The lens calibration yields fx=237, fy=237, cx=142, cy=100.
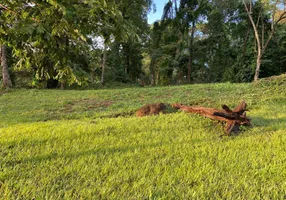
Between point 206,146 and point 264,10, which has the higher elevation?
point 264,10

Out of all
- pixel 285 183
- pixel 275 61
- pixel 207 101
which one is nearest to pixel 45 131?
pixel 285 183

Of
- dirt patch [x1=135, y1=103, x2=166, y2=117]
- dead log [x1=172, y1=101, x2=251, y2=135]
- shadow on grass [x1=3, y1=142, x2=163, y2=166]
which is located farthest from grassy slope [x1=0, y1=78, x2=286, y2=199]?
dirt patch [x1=135, y1=103, x2=166, y2=117]

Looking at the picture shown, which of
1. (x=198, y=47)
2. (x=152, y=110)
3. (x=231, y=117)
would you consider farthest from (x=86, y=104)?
(x=198, y=47)

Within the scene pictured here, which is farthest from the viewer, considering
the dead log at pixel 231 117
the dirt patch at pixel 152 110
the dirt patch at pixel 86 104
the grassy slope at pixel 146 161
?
the dirt patch at pixel 86 104

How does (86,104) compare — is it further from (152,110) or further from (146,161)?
(146,161)

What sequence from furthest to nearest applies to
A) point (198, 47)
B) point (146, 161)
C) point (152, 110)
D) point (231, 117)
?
point (198, 47), point (152, 110), point (231, 117), point (146, 161)

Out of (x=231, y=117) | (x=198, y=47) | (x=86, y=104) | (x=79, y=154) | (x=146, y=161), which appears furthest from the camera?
→ (x=198, y=47)

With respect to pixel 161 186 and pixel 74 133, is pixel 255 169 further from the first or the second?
pixel 74 133

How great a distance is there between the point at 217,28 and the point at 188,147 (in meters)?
17.1

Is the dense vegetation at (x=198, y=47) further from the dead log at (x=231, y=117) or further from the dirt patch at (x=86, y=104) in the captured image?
the dead log at (x=231, y=117)

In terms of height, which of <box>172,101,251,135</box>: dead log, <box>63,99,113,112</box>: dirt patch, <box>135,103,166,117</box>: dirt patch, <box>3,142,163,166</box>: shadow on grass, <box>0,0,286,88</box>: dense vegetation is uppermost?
<box>0,0,286,88</box>: dense vegetation

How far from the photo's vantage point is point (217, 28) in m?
18.1

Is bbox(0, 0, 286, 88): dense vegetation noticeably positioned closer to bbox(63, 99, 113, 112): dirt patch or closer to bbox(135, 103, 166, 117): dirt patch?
bbox(63, 99, 113, 112): dirt patch

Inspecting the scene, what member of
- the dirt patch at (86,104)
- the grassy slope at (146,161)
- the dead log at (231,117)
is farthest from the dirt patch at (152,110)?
the dirt patch at (86,104)
